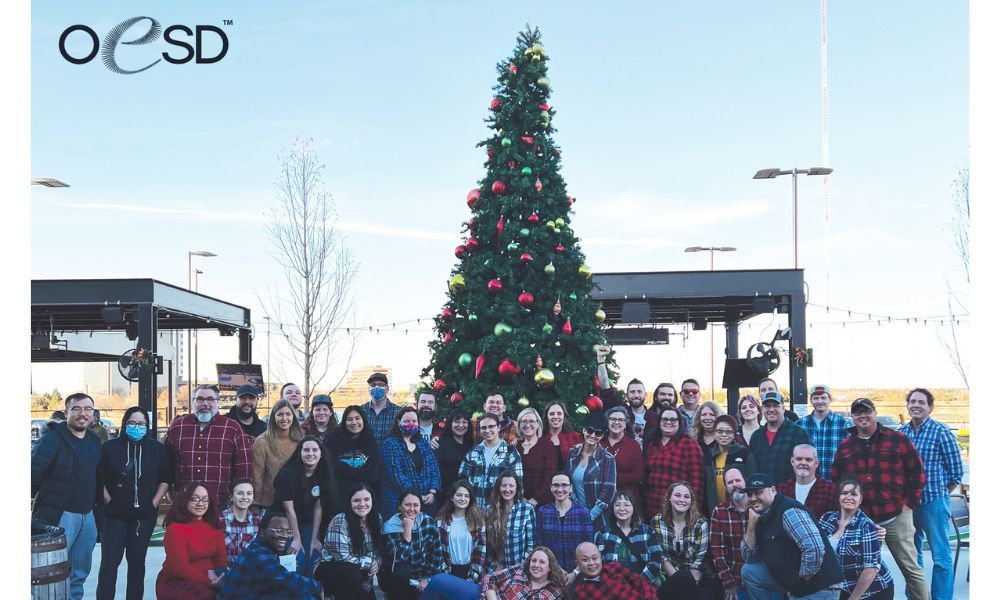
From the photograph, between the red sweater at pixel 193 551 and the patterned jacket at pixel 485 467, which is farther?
the patterned jacket at pixel 485 467

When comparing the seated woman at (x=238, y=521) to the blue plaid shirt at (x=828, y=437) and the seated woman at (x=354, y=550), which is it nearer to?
the seated woman at (x=354, y=550)

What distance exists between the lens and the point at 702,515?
7.35m

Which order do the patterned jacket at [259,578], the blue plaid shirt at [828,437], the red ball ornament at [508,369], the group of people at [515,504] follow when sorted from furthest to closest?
the red ball ornament at [508,369]
the blue plaid shirt at [828,437]
the group of people at [515,504]
the patterned jacket at [259,578]

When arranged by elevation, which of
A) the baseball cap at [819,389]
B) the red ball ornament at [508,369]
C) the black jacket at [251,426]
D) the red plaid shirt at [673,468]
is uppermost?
the red ball ornament at [508,369]

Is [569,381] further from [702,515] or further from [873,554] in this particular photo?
[873,554]

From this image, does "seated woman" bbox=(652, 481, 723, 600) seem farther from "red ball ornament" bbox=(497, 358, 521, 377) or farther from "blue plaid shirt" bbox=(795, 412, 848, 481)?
"red ball ornament" bbox=(497, 358, 521, 377)

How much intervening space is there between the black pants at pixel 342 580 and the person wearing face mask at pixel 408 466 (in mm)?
892

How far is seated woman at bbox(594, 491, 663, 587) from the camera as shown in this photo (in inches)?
269

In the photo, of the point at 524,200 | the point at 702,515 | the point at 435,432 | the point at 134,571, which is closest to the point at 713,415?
the point at 702,515

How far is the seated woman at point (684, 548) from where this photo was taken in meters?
6.73

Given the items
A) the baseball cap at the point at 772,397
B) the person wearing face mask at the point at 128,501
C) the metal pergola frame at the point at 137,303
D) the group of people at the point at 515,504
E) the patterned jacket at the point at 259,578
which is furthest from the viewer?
the metal pergola frame at the point at 137,303

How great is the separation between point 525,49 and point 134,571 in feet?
21.9

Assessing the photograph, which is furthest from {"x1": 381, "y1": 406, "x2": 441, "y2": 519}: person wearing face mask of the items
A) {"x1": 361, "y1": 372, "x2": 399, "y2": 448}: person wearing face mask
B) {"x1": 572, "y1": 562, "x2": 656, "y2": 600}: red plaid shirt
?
{"x1": 572, "y1": 562, "x2": 656, "y2": 600}: red plaid shirt

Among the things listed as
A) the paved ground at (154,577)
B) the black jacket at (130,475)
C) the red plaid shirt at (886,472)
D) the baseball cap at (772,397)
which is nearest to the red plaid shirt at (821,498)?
the red plaid shirt at (886,472)
